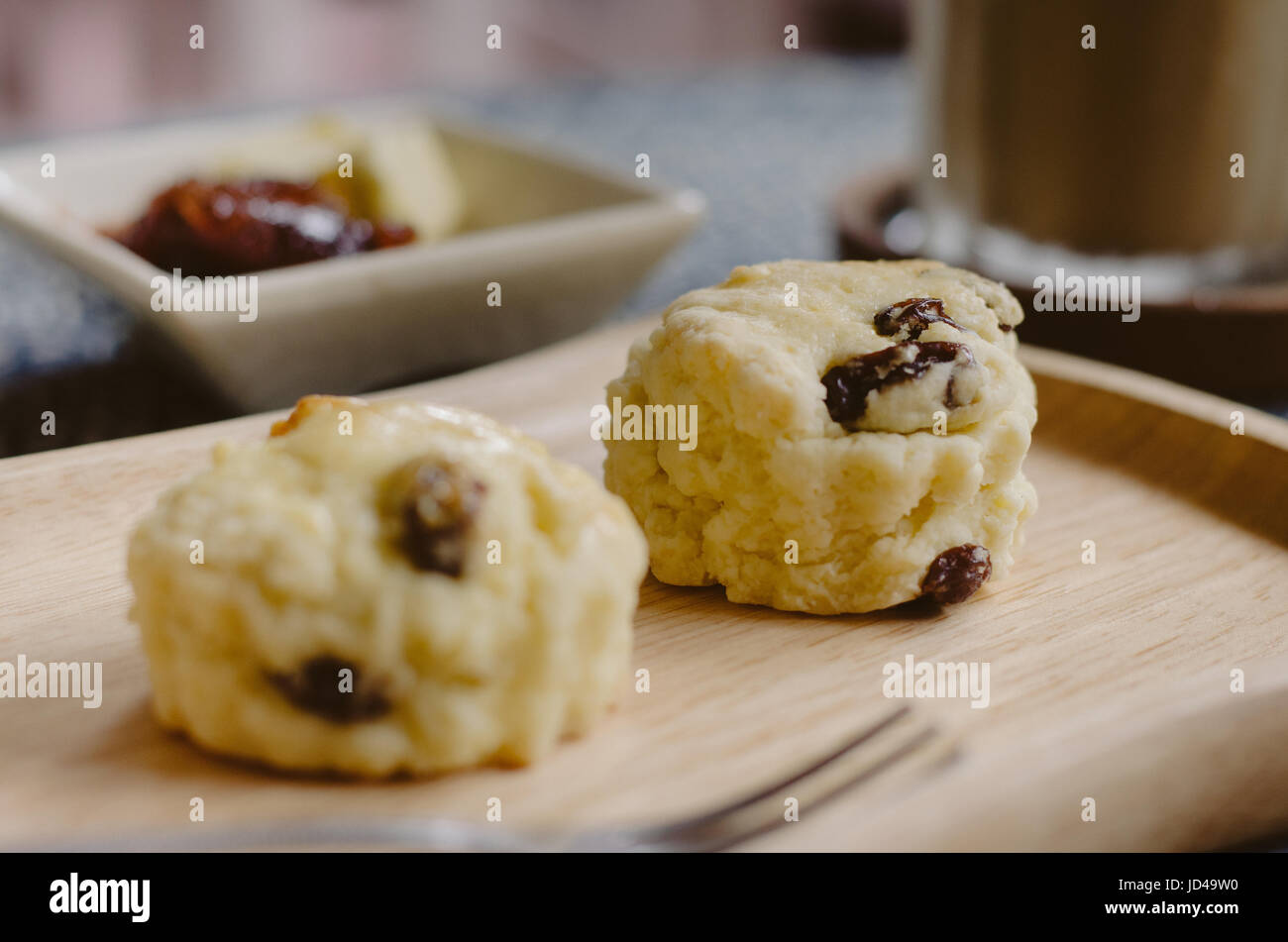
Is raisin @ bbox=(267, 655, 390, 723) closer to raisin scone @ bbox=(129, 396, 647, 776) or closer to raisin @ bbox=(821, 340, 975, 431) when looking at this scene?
raisin scone @ bbox=(129, 396, 647, 776)

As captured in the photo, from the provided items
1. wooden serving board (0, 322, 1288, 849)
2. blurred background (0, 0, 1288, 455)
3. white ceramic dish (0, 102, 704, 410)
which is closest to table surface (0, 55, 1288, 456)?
blurred background (0, 0, 1288, 455)

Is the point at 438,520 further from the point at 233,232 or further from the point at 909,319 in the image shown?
the point at 233,232

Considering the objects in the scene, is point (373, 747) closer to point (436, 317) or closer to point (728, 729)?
point (728, 729)

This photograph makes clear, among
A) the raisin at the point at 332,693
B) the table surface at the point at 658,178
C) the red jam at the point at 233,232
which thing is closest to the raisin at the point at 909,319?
the raisin at the point at 332,693

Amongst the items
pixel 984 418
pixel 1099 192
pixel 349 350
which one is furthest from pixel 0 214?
pixel 1099 192

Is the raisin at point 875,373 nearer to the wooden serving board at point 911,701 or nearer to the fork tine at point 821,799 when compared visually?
the wooden serving board at point 911,701

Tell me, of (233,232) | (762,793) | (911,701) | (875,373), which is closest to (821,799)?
(762,793)

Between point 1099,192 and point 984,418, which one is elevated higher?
point 1099,192
